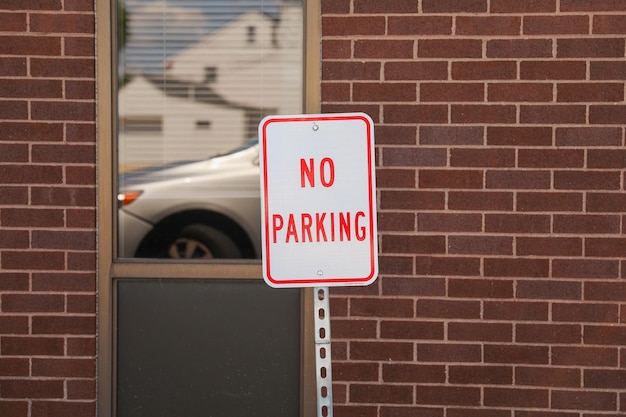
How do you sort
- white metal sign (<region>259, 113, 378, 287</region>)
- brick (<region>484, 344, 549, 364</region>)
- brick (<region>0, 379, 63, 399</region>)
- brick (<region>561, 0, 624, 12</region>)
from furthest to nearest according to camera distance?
1. brick (<region>0, 379, 63, 399</region>)
2. brick (<region>484, 344, 549, 364</region>)
3. brick (<region>561, 0, 624, 12</region>)
4. white metal sign (<region>259, 113, 378, 287</region>)

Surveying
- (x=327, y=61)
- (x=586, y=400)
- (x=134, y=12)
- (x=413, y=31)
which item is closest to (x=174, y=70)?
Answer: (x=134, y=12)

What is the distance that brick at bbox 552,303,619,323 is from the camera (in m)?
4.50

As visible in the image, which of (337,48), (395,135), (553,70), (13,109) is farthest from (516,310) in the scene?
(13,109)

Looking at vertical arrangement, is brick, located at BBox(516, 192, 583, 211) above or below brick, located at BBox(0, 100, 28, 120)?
below

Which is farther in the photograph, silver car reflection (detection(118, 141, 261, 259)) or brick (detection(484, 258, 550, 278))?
silver car reflection (detection(118, 141, 261, 259))

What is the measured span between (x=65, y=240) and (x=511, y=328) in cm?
229

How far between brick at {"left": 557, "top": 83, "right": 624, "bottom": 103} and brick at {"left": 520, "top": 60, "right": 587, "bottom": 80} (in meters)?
0.05

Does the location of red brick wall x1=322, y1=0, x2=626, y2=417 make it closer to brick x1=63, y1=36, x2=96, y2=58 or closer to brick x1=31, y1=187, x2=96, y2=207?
brick x1=63, y1=36, x2=96, y2=58

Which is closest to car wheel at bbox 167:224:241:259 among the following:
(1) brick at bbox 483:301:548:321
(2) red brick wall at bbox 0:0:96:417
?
(2) red brick wall at bbox 0:0:96:417

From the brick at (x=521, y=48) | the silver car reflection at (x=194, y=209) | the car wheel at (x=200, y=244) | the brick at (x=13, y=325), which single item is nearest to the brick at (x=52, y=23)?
Answer: the silver car reflection at (x=194, y=209)

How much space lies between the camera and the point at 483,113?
4488 millimetres

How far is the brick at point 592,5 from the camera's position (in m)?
4.43

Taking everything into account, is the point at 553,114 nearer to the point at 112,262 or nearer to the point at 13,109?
the point at 112,262

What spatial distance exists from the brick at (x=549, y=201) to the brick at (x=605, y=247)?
0.18 meters
